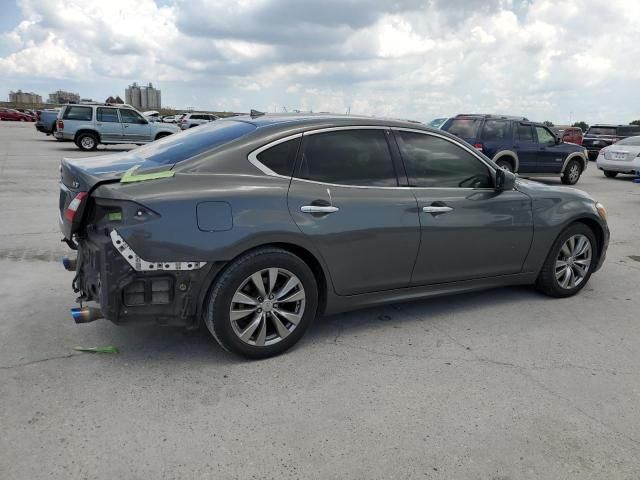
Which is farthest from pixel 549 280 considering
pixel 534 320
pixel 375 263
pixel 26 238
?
pixel 26 238

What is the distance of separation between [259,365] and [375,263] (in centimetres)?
111

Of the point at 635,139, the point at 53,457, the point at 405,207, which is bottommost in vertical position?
the point at 53,457

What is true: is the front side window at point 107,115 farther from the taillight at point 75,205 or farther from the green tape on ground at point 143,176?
the green tape on ground at point 143,176

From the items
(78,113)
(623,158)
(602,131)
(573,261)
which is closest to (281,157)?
(573,261)

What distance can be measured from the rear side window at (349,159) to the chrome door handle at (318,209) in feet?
0.68

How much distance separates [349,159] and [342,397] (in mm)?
1691

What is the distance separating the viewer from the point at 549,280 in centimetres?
492

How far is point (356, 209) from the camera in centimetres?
378

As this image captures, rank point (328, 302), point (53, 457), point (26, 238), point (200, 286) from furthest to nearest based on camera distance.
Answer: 1. point (26, 238)
2. point (328, 302)
3. point (200, 286)
4. point (53, 457)

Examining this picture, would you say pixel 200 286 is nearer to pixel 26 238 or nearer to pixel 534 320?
pixel 534 320

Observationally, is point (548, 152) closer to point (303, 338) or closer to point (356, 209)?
point (356, 209)

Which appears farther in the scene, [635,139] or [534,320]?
[635,139]

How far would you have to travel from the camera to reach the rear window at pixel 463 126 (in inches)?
501

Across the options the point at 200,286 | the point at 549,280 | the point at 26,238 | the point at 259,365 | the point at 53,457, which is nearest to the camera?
the point at 53,457
